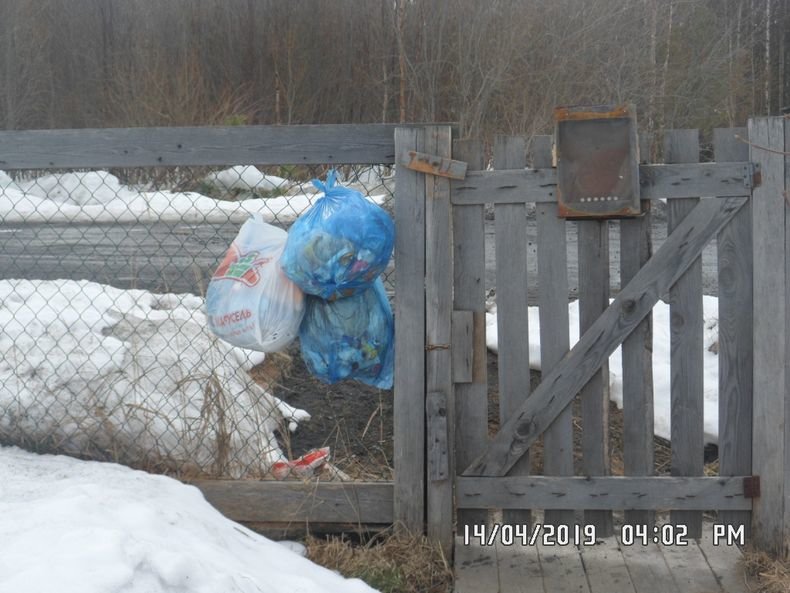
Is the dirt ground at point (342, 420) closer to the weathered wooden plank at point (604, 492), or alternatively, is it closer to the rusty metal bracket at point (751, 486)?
the weathered wooden plank at point (604, 492)

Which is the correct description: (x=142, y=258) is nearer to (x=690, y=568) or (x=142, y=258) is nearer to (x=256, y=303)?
(x=256, y=303)

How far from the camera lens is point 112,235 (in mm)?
12117

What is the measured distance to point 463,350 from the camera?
4.04 meters

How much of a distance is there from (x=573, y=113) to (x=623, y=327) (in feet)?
2.97

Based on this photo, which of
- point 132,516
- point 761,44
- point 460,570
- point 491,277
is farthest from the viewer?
point 761,44

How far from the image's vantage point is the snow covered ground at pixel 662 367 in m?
5.69

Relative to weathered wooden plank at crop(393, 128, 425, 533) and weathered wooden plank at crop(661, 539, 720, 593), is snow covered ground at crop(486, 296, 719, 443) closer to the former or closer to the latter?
weathered wooden plank at crop(661, 539, 720, 593)

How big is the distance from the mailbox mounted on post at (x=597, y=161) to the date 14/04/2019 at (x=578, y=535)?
53.9 inches

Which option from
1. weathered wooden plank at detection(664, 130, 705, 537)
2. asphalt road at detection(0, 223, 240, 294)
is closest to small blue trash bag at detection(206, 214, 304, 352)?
weathered wooden plank at detection(664, 130, 705, 537)

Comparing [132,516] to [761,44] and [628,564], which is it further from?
[761,44]

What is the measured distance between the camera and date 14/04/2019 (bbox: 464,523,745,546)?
409cm

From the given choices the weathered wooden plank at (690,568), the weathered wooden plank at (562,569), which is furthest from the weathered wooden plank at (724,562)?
the weathered wooden plank at (562,569)

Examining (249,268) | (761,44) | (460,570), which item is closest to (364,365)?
(249,268)

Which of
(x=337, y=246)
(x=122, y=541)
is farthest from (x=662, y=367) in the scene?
(x=122, y=541)
